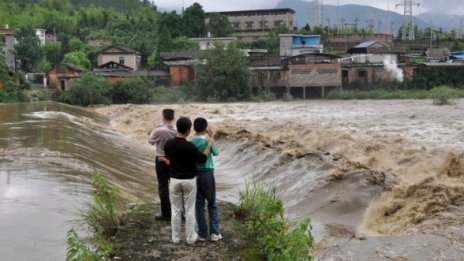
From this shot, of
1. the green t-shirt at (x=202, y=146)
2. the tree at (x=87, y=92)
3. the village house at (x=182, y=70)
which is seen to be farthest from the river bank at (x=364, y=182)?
the village house at (x=182, y=70)

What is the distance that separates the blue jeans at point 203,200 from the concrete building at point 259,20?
83.7 m

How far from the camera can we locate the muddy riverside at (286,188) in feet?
23.5

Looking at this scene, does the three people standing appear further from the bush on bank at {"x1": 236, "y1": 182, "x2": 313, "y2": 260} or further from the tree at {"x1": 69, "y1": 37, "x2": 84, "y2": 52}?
the tree at {"x1": 69, "y1": 37, "x2": 84, "y2": 52}

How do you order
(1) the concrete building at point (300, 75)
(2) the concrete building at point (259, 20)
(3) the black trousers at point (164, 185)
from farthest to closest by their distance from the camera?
(2) the concrete building at point (259, 20)
(1) the concrete building at point (300, 75)
(3) the black trousers at point (164, 185)

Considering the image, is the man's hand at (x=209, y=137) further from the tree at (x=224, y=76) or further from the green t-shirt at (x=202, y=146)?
the tree at (x=224, y=76)

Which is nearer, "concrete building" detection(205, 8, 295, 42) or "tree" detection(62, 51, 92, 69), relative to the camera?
"tree" detection(62, 51, 92, 69)

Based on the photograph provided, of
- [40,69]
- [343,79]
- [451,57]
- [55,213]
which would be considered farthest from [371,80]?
[55,213]

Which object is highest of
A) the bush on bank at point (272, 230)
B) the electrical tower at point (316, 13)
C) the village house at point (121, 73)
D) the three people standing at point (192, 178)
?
the electrical tower at point (316, 13)

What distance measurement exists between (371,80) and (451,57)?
481 inches

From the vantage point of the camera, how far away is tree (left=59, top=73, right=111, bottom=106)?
50.6 metres

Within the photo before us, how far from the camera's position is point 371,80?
55.0 m

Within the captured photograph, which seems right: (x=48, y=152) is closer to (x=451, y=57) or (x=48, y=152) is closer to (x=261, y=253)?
(x=261, y=253)

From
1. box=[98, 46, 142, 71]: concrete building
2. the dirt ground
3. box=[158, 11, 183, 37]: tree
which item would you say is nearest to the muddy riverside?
the dirt ground

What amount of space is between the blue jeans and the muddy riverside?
204 millimetres
